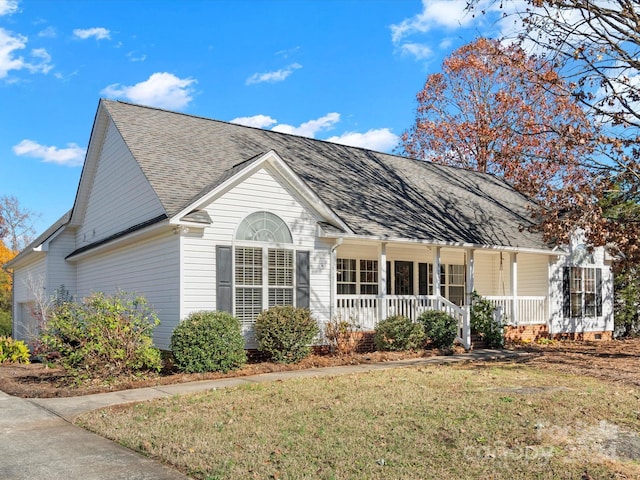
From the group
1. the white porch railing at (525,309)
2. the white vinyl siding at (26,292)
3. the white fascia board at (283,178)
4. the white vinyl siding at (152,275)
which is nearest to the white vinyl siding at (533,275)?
the white porch railing at (525,309)

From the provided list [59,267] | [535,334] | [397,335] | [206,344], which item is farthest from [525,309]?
[59,267]

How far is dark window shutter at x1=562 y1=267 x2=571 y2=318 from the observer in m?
21.6

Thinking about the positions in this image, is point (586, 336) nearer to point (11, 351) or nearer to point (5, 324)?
point (11, 351)

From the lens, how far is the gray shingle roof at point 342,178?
51.8ft

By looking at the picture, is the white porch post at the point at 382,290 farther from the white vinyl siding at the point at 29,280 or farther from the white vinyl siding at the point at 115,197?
the white vinyl siding at the point at 29,280

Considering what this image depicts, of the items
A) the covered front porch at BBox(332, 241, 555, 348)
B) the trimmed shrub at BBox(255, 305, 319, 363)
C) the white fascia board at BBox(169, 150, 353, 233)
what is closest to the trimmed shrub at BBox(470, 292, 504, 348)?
the covered front porch at BBox(332, 241, 555, 348)

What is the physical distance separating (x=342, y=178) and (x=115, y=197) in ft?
22.6

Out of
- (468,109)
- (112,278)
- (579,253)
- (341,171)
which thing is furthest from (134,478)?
(468,109)

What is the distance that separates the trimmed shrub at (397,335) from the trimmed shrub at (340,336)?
0.86 meters

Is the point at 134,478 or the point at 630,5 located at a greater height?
the point at 630,5

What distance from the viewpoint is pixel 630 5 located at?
13703mm

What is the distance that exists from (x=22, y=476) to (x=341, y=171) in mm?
15329

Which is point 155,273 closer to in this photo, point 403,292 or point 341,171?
point 341,171

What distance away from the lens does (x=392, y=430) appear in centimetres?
729
